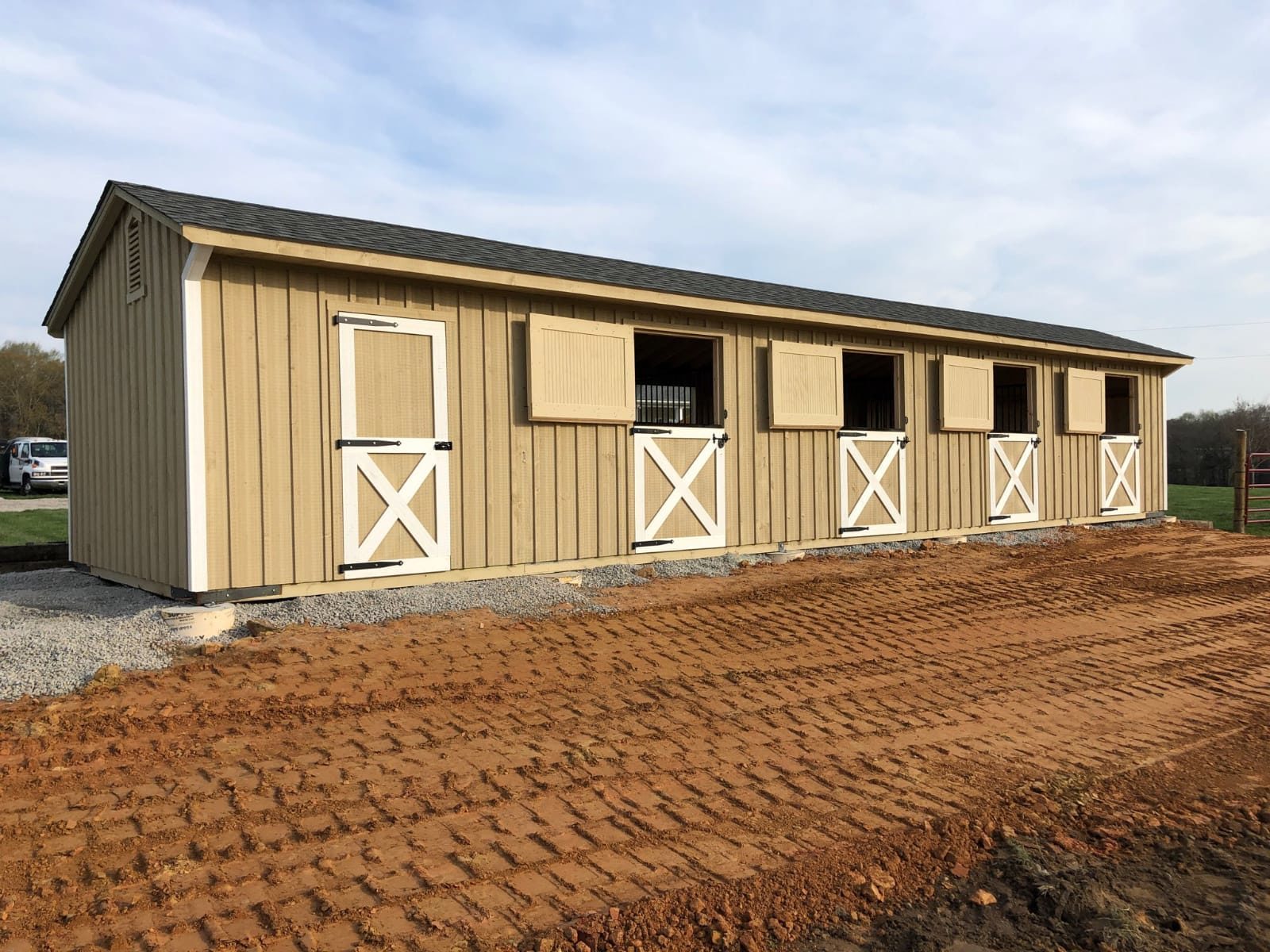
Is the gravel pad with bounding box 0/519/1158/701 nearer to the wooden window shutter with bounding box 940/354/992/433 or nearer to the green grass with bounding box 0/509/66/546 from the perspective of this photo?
the wooden window shutter with bounding box 940/354/992/433

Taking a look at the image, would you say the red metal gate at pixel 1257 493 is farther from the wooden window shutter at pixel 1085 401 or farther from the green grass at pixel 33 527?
the green grass at pixel 33 527

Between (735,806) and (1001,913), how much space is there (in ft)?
3.28

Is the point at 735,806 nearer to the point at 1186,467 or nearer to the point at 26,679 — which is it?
the point at 26,679

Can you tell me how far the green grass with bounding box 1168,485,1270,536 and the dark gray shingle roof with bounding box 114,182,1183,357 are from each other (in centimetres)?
625

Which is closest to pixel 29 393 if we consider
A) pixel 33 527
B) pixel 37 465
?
pixel 37 465

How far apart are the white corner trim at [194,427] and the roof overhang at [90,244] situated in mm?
403

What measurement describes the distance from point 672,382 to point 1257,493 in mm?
19465

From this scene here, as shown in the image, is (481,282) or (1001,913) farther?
(481,282)

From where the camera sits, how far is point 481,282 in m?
7.21

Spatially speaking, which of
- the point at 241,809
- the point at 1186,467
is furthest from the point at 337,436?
the point at 1186,467

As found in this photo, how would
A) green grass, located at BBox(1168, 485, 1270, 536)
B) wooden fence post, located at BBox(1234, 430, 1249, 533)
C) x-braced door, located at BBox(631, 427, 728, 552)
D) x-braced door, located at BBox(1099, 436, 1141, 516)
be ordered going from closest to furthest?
x-braced door, located at BBox(631, 427, 728, 552) < x-braced door, located at BBox(1099, 436, 1141, 516) < wooden fence post, located at BBox(1234, 430, 1249, 533) < green grass, located at BBox(1168, 485, 1270, 536)

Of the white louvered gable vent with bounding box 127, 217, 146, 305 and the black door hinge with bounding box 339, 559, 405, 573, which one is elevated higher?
the white louvered gable vent with bounding box 127, 217, 146, 305

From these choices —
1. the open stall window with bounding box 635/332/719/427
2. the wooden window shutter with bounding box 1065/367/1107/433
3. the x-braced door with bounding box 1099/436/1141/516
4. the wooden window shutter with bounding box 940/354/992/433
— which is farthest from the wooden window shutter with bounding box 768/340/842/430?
the x-braced door with bounding box 1099/436/1141/516

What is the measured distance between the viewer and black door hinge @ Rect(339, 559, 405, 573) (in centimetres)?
673
